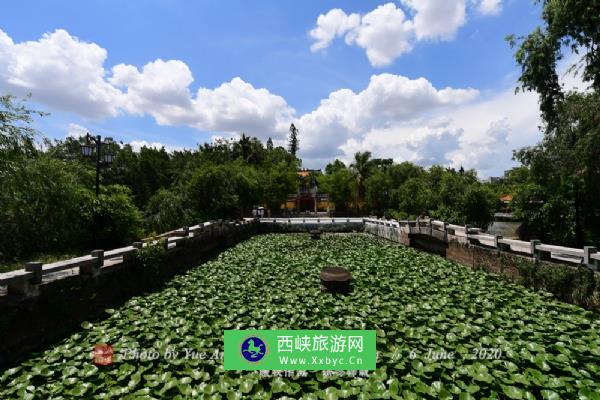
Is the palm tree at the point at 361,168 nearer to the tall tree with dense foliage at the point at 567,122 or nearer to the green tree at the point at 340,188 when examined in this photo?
the green tree at the point at 340,188

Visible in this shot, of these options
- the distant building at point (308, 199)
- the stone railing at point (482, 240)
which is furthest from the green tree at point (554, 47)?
the distant building at point (308, 199)

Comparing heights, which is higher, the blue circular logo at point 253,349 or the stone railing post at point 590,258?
the stone railing post at point 590,258

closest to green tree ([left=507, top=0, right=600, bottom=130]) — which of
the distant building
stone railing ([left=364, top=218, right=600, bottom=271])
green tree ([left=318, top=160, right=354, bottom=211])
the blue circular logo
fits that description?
stone railing ([left=364, top=218, right=600, bottom=271])

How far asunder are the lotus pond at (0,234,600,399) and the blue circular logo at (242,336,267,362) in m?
0.37

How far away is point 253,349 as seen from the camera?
16.6 ft

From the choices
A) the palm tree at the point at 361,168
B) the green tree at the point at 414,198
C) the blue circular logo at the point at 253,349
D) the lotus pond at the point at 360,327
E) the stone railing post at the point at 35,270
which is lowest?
the lotus pond at the point at 360,327

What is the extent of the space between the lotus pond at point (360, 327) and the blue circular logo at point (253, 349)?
0.37 metres

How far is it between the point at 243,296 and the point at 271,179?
31.6m

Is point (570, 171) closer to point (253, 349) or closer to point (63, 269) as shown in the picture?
point (253, 349)

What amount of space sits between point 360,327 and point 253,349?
211 centimetres

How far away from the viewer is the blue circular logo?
4.90m

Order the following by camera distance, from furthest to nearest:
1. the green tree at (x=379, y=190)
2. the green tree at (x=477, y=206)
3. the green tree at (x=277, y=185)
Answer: the green tree at (x=379, y=190) → the green tree at (x=277, y=185) → the green tree at (x=477, y=206)

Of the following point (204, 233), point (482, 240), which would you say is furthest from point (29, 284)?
point (482, 240)

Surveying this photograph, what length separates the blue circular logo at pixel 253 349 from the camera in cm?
490
